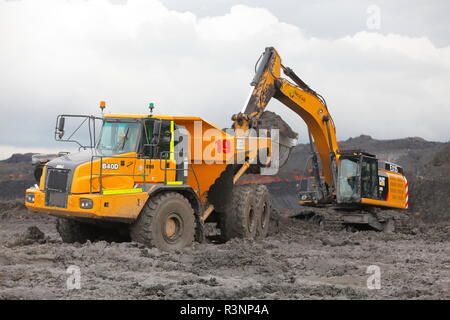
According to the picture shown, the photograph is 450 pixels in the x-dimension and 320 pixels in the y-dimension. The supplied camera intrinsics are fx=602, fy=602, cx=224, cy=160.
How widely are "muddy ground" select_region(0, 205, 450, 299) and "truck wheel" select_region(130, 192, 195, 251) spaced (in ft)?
1.12

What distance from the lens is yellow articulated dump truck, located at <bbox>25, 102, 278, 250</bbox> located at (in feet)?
33.2

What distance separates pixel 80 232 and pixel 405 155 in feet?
105

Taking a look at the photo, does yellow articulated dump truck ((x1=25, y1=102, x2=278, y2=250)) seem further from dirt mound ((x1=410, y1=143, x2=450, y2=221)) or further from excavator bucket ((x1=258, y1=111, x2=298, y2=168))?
dirt mound ((x1=410, y1=143, x2=450, y2=221))

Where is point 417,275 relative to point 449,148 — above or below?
below

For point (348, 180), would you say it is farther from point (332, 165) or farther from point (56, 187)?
point (56, 187)

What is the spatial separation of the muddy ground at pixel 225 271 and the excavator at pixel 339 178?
398 cm

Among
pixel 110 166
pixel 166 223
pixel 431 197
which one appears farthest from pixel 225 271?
pixel 431 197

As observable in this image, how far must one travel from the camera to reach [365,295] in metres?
7.20

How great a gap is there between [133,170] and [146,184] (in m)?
0.34

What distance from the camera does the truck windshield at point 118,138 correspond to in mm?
10750

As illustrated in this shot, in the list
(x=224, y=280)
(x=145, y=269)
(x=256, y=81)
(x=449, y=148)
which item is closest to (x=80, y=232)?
(x=145, y=269)

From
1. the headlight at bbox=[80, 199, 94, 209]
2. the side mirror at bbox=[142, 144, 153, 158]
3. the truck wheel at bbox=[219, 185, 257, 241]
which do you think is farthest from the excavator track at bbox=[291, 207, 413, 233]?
the headlight at bbox=[80, 199, 94, 209]

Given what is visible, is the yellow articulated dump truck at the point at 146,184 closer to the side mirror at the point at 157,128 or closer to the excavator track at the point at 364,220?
the side mirror at the point at 157,128
